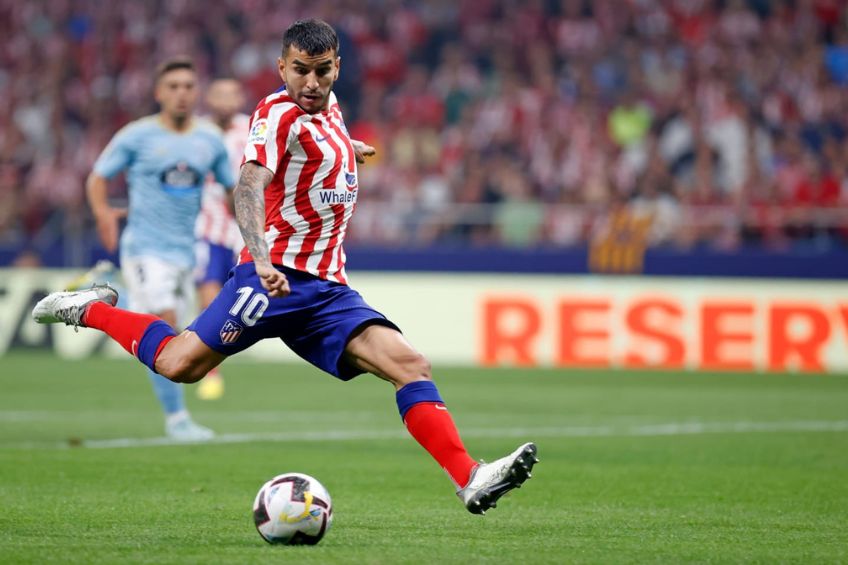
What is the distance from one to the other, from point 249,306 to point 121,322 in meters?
1.09

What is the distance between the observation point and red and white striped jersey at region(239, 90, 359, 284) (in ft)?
21.5

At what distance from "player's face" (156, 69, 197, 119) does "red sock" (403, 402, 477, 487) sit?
198 inches

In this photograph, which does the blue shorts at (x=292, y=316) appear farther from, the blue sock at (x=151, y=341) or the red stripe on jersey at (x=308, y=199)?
the blue sock at (x=151, y=341)

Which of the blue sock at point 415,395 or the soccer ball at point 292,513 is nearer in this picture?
the soccer ball at point 292,513

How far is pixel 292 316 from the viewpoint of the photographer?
21.6ft

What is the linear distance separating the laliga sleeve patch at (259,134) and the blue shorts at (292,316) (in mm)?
555

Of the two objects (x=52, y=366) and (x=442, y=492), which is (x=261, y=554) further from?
(x=52, y=366)

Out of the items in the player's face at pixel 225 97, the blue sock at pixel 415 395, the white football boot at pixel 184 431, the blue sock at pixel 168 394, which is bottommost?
the white football boot at pixel 184 431

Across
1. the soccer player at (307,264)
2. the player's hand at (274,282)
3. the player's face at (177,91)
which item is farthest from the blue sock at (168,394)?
the player's hand at (274,282)

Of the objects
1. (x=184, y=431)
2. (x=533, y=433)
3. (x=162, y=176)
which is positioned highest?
(x=162, y=176)

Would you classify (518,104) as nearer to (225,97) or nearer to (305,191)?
(225,97)

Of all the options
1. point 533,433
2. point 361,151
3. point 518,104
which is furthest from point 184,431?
point 518,104

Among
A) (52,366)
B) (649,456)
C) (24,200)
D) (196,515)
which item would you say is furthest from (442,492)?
(24,200)

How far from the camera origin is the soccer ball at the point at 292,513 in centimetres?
600
